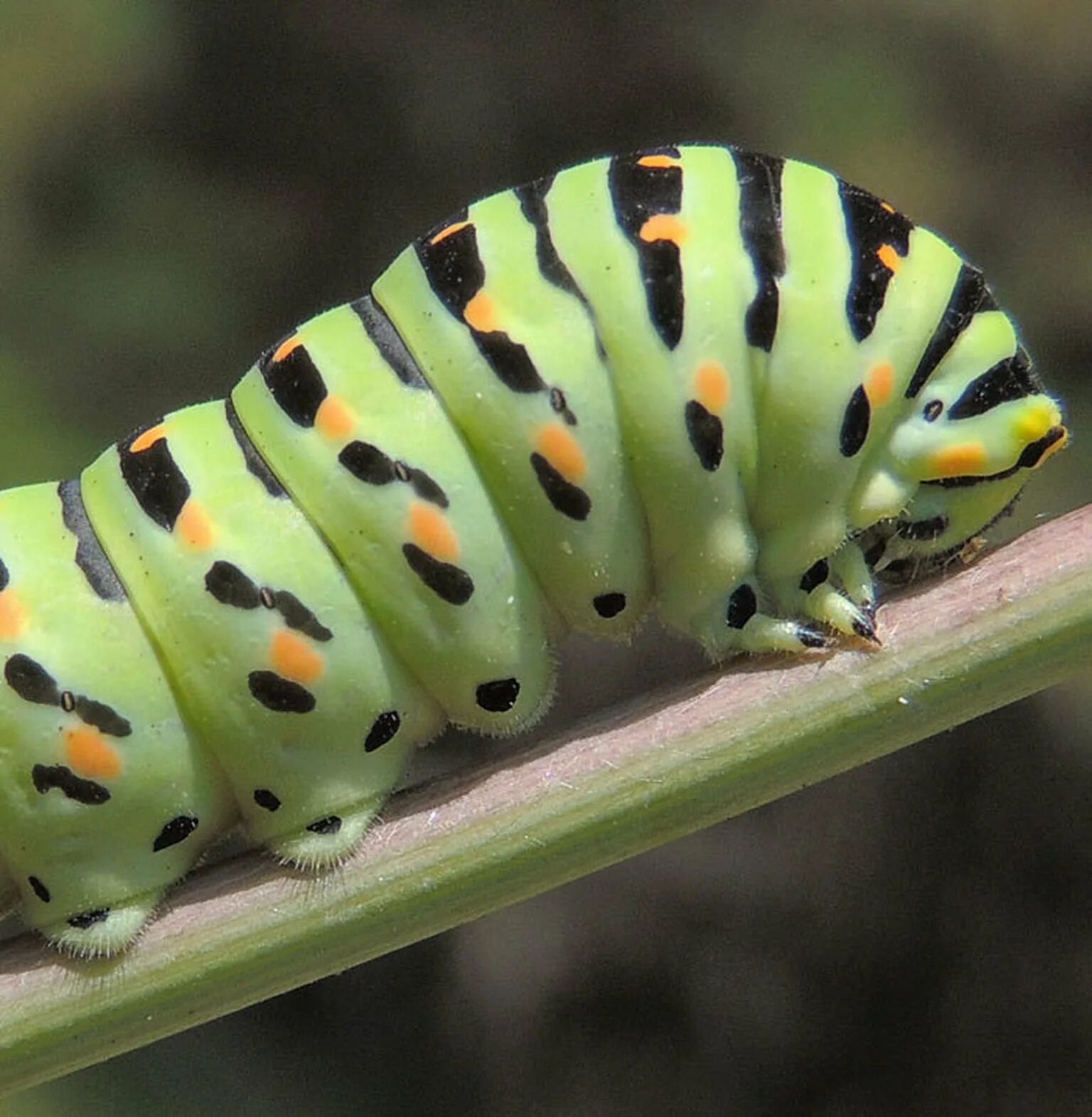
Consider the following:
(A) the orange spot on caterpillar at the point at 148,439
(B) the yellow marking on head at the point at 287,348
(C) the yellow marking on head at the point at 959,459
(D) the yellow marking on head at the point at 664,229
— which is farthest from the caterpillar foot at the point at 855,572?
(A) the orange spot on caterpillar at the point at 148,439

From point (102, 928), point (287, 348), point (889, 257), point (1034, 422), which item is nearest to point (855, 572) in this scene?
point (1034, 422)

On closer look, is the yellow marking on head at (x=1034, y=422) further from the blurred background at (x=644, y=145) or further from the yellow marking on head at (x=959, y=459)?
the blurred background at (x=644, y=145)

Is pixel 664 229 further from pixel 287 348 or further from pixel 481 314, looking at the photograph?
pixel 287 348

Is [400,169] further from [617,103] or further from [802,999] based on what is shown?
[802,999]

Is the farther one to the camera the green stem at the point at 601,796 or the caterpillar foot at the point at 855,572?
the caterpillar foot at the point at 855,572

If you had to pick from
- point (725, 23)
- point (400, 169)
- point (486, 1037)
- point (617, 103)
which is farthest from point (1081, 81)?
point (486, 1037)
